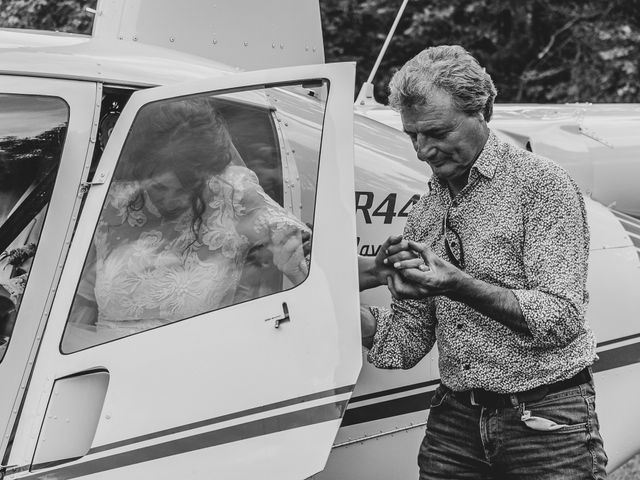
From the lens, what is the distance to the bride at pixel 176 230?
2.38 m

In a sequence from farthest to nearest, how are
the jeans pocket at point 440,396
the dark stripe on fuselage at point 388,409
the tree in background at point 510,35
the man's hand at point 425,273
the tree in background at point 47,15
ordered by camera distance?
Answer: the tree in background at point 47,15 < the tree in background at point 510,35 < the dark stripe on fuselage at point 388,409 < the jeans pocket at point 440,396 < the man's hand at point 425,273

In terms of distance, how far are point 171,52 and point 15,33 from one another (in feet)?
1.51

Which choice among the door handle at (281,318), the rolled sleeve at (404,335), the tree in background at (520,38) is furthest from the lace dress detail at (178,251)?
the tree in background at (520,38)

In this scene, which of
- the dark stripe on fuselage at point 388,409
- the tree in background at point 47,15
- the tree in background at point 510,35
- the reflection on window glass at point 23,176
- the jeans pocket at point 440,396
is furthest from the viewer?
the tree in background at point 47,15

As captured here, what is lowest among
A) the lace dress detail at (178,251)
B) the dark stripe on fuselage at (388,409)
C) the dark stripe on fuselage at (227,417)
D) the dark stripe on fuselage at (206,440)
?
the dark stripe on fuselage at (388,409)

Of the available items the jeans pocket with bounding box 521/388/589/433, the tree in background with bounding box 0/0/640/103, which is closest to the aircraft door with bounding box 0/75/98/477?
the jeans pocket with bounding box 521/388/589/433

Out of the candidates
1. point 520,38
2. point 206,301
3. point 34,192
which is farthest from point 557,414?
point 520,38

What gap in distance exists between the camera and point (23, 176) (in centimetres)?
240

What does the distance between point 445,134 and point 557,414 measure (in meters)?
0.77

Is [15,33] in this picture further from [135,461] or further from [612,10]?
[612,10]

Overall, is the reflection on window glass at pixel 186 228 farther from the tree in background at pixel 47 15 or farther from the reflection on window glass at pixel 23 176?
the tree in background at pixel 47 15

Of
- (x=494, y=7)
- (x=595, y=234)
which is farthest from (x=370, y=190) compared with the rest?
(x=494, y=7)

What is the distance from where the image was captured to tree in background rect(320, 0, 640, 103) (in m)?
11.3

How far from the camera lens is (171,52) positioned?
2.89 m
